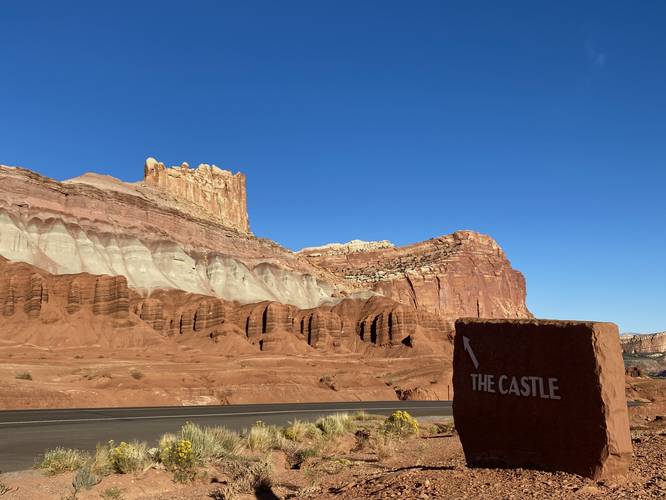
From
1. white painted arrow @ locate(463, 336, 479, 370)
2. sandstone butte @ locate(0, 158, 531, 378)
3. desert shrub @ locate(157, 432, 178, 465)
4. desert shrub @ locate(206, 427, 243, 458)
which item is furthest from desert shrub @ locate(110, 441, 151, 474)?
sandstone butte @ locate(0, 158, 531, 378)

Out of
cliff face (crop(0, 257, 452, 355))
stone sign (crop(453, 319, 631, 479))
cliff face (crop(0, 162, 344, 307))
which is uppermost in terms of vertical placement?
cliff face (crop(0, 162, 344, 307))

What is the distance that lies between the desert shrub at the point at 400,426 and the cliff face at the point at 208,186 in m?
119

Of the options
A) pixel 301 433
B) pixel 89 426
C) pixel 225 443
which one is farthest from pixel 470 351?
pixel 89 426

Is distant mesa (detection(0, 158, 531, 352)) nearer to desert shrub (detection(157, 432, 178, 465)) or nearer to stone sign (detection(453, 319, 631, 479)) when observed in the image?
desert shrub (detection(157, 432, 178, 465))

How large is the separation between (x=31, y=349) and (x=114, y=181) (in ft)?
217

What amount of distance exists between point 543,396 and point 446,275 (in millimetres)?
144573

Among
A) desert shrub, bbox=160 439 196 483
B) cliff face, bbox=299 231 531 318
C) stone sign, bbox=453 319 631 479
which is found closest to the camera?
stone sign, bbox=453 319 631 479

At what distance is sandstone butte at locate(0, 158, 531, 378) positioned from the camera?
205 feet

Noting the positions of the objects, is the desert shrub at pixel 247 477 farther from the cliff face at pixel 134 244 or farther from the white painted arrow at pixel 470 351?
the cliff face at pixel 134 244

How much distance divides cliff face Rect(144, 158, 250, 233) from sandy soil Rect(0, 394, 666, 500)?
12379cm

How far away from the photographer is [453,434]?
20.3 m

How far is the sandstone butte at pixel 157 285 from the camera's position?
62509mm

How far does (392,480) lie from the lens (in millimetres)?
8719

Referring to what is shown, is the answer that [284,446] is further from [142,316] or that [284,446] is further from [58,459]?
[142,316]
